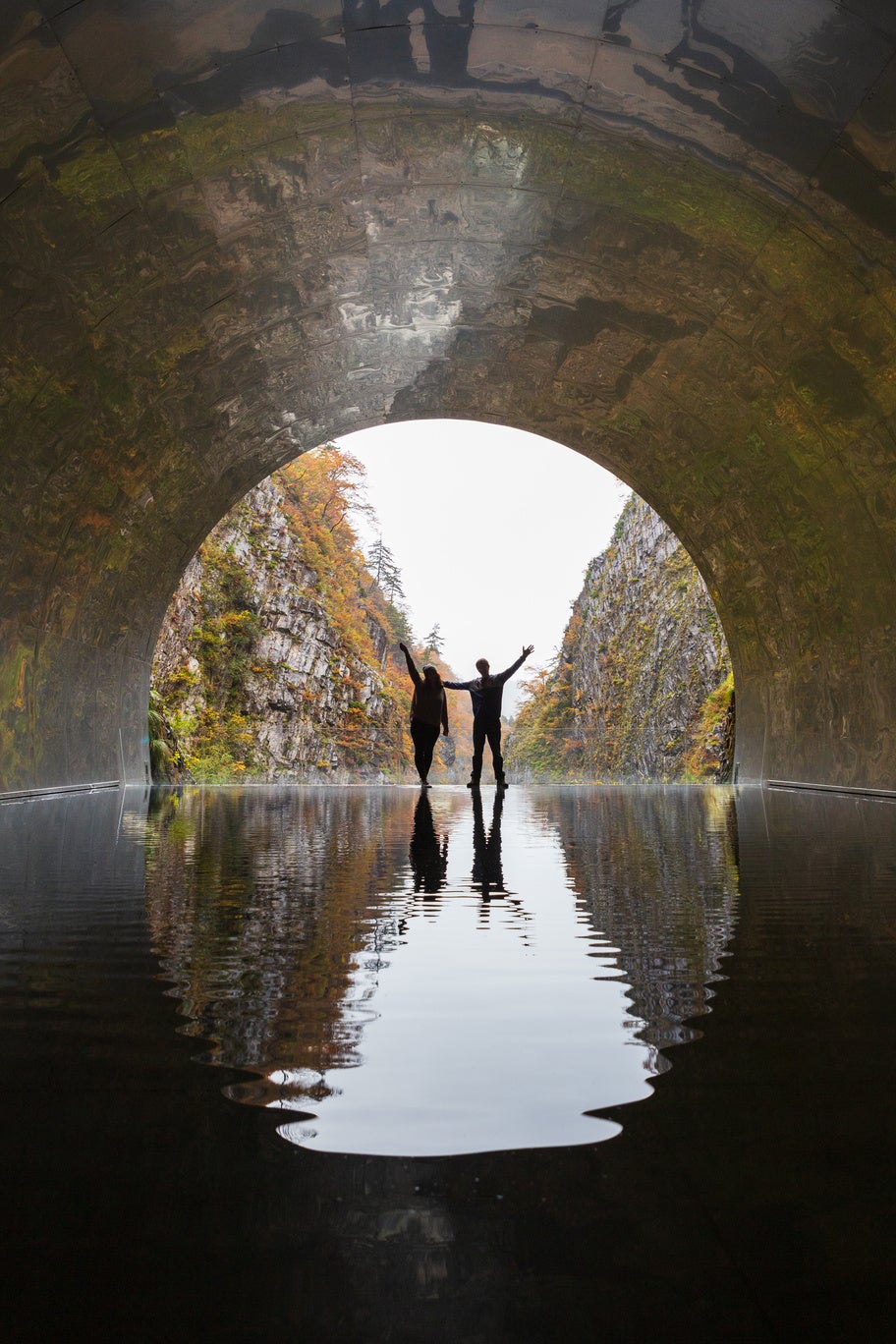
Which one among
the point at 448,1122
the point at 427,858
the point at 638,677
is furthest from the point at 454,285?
the point at 638,677

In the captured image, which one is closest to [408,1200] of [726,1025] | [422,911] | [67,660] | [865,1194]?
[865,1194]

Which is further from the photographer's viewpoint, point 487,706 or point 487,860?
point 487,706

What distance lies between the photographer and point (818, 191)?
7.31 metres

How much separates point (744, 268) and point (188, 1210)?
872cm

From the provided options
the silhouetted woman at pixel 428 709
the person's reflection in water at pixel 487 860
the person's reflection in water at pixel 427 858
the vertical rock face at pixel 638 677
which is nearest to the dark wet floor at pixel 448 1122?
the person's reflection in water at pixel 487 860

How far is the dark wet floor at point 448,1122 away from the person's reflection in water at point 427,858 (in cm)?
77

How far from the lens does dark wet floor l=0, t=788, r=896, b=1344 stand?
1096 millimetres

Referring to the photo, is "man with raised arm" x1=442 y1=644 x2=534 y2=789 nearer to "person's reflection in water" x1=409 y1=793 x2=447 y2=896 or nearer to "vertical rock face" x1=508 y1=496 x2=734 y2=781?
"person's reflection in water" x1=409 y1=793 x2=447 y2=896

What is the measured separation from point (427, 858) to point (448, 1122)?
430 cm

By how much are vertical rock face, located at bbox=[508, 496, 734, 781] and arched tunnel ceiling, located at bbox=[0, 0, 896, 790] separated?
983 centimetres

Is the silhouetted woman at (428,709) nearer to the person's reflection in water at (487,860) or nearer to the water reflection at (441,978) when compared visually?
the person's reflection in water at (487,860)

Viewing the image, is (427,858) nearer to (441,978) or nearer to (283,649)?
(441,978)

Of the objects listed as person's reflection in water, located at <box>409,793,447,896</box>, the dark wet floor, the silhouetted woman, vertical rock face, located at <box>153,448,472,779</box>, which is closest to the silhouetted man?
person's reflection in water, located at <box>409,793,447,896</box>

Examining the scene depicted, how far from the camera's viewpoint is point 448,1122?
61.7 inches
